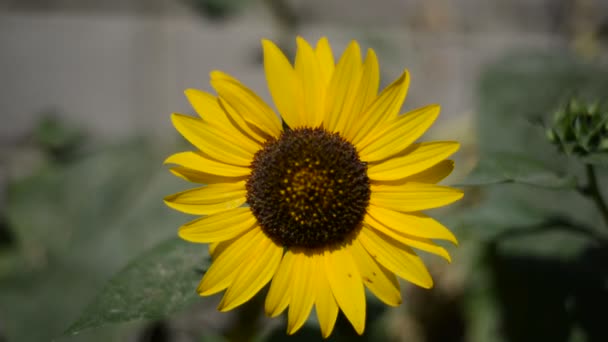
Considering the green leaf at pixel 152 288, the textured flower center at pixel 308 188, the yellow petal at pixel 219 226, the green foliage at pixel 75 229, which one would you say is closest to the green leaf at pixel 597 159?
the textured flower center at pixel 308 188

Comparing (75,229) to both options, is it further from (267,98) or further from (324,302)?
(324,302)

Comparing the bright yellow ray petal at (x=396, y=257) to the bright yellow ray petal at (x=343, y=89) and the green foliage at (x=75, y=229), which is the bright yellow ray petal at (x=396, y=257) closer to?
the bright yellow ray petal at (x=343, y=89)

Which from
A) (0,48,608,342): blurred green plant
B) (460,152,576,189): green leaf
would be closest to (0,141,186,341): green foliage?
(0,48,608,342): blurred green plant

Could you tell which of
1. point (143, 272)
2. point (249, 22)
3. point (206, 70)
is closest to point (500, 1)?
point (249, 22)

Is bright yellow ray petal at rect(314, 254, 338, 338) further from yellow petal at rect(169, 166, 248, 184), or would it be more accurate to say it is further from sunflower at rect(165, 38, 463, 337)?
yellow petal at rect(169, 166, 248, 184)

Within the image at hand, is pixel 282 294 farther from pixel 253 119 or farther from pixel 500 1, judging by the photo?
pixel 500 1

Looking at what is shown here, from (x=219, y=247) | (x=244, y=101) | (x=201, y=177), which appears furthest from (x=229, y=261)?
(x=244, y=101)
